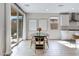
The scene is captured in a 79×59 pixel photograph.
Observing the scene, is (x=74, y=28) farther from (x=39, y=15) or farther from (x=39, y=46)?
(x=39, y=46)

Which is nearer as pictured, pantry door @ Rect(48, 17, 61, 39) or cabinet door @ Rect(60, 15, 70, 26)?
cabinet door @ Rect(60, 15, 70, 26)

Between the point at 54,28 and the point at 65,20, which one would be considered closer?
the point at 65,20

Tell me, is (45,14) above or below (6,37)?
above

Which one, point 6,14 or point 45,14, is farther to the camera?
point 45,14

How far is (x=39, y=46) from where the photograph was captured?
22.7 feet

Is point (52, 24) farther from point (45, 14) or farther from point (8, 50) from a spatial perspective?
point (8, 50)

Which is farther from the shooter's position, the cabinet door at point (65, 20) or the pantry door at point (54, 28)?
the pantry door at point (54, 28)

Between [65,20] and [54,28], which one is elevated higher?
[65,20]

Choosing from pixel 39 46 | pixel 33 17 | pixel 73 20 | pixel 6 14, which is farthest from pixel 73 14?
pixel 6 14

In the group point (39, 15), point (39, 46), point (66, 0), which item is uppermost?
point (39, 15)

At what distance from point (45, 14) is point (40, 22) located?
0.79m

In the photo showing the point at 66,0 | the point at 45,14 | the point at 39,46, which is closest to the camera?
the point at 66,0

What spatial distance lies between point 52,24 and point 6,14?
7.39 metres

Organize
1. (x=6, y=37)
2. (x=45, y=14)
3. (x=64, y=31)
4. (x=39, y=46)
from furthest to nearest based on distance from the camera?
(x=45, y=14) → (x=64, y=31) → (x=39, y=46) → (x=6, y=37)
